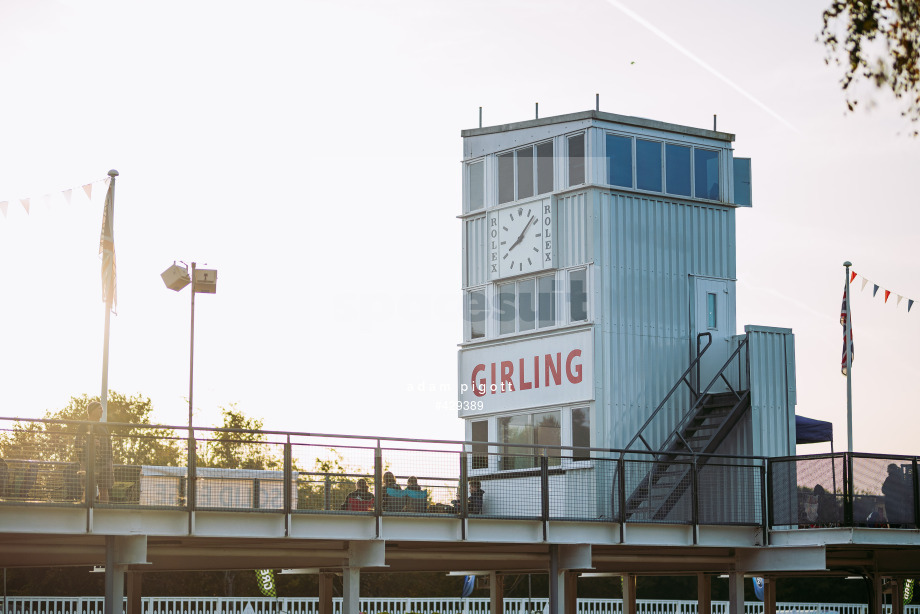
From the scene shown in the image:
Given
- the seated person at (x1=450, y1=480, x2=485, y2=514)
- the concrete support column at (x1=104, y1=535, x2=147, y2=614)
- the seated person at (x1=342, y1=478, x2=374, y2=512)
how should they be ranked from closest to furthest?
the concrete support column at (x1=104, y1=535, x2=147, y2=614) → the seated person at (x1=342, y1=478, x2=374, y2=512) → the seated person at (x1=450, y1=480, x2=485, y2=514)

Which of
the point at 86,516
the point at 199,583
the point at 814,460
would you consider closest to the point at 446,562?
the point at 814,460

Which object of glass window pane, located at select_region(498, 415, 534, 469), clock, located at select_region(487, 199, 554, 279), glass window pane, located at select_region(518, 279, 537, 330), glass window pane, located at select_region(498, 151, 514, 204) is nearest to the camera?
glass window pane, located at select_region(498, 415, 534, 469)

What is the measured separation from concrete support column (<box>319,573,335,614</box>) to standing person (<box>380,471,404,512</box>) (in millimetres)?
7029

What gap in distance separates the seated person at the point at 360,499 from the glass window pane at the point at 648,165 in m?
11.0

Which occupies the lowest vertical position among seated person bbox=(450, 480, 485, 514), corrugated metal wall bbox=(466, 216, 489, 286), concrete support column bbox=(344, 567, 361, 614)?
concrete support column bbox=(344, 567, 361, 614)

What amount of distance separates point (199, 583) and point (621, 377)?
132ft

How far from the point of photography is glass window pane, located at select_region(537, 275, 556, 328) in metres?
30.9

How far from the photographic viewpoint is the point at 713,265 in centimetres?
3195

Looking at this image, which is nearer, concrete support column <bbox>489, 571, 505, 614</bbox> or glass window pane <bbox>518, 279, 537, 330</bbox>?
glass window pane <bbox>518, 279, 537, 330</bbox>

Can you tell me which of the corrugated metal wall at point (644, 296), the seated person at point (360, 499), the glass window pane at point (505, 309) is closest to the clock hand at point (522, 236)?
the glass window pane at point (505, 309)

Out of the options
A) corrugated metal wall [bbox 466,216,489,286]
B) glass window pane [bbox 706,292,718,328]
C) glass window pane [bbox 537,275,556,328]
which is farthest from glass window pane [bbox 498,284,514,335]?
glass window pane [bbox 706,292,718,328]

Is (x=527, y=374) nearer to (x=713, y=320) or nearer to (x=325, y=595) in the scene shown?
(x=713, y=320)

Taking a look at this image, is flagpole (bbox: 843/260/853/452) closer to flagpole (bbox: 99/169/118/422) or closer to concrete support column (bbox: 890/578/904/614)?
concrete support column (bbox: 890/578/904/614)

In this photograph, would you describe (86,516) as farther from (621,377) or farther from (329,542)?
(621,377)
